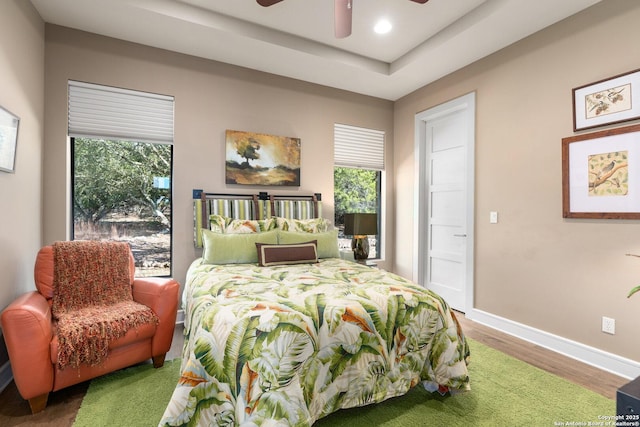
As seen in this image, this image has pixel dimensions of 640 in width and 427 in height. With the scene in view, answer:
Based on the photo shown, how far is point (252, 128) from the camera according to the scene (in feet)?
12.4

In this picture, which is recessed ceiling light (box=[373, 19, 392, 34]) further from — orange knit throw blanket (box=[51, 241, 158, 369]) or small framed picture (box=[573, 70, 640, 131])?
orange knit throw blanket (box=[51, 241, 158, 369])

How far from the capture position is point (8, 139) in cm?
218

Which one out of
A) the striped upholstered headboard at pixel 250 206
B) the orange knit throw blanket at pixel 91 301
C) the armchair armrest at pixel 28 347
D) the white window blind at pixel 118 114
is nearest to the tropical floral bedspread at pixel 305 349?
the orange knit throw blanket at pixel 91 301

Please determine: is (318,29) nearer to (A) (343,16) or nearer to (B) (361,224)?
(A) (343,16)

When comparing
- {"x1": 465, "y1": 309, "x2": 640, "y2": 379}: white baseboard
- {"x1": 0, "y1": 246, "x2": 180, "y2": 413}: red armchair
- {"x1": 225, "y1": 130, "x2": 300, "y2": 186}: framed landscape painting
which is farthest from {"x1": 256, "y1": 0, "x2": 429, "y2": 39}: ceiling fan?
{"x1": 465, "y1": 309, "x2": 640, "y2": 379}: white baseboard

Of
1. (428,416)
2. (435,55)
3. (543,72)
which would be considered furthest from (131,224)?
(543,72)

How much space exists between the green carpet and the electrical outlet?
0.66m

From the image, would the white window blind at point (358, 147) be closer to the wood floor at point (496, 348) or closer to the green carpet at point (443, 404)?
the wood floor at point (496, 348)

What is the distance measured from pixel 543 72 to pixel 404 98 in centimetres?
189

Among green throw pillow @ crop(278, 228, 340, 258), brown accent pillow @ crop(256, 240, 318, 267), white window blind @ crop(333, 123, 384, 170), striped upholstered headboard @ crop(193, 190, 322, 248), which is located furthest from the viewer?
white window blind @ crop(333, 123, 384, 170)

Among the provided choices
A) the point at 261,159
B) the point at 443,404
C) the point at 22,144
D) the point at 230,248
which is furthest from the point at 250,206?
the point at 443,404

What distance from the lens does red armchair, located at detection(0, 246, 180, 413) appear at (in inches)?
69.7

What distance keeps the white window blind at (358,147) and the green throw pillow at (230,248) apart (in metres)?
1.87

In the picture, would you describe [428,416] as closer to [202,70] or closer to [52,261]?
[52,261]
